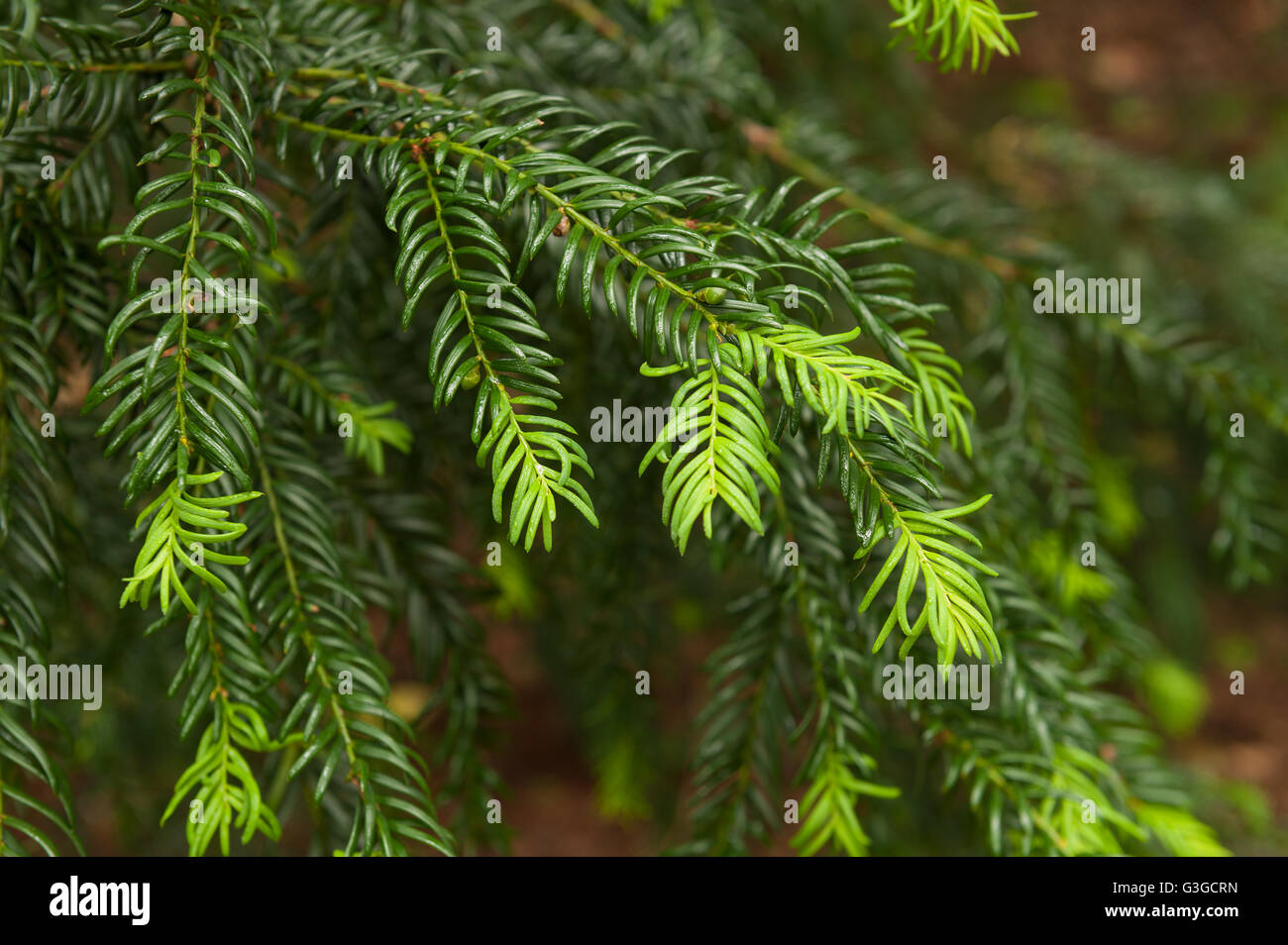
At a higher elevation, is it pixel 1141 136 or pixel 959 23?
pixel 1141 136

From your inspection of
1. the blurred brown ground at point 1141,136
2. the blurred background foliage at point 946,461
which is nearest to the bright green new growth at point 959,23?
the blurred background foliage at point 946,461

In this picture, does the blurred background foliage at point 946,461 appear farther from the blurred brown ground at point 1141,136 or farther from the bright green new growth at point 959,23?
the blurred brown ground at point 1141,136

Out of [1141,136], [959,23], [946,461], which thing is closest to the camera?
[959,23]

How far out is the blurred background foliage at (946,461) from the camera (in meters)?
1.20

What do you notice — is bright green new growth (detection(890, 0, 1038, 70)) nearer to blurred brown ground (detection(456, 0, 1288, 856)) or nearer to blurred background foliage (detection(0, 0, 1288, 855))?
blurred background foliage (detection(0, 0, 1288, 855))

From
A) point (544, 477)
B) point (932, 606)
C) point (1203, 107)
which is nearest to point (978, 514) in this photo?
point (932, 606)

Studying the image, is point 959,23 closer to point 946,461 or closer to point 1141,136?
point 946,461

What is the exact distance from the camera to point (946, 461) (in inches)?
42.9

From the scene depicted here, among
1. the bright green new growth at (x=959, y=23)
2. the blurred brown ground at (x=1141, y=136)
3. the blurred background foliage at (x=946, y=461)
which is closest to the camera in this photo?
the bright green new growth at (x=959, y=23)

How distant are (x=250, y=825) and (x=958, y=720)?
790 millimetres

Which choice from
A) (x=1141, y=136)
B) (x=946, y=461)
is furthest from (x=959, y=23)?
(x=1141, y=136)

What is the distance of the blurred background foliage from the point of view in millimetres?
1200

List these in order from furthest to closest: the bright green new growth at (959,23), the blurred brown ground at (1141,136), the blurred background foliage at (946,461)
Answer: the blurred brown ground at (1141,136) < the blurred background foliage at (946,461) < the bright green new growth at (959,23)

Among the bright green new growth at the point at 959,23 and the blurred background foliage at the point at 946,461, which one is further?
the blurred background foliage at the point at 946,461
